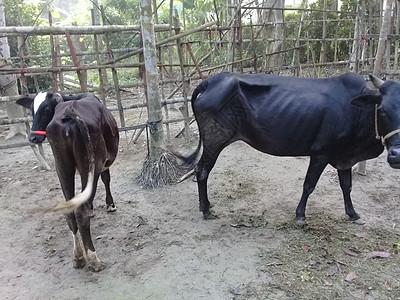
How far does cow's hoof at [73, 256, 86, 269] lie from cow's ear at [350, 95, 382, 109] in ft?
9.12

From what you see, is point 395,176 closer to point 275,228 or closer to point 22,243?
point 275,228

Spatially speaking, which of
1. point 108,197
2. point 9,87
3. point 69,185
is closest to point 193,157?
point 108,197

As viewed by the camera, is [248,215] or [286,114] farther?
[248,215]

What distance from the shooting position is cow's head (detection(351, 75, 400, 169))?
120 inches

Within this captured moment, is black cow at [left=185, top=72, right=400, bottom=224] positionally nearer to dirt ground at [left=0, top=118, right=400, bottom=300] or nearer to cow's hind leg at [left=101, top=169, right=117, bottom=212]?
dirt ground at [left=0, top=118, right=400, bottom=300]

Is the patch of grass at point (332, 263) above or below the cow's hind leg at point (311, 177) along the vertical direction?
below

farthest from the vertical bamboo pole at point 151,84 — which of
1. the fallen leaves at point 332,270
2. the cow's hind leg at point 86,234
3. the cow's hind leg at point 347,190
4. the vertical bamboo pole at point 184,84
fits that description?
the fallen leaves at point 332,270

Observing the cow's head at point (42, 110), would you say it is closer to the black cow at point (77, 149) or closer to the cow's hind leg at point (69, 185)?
the black cow at point (77, 149)

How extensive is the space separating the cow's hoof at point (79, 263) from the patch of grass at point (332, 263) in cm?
155

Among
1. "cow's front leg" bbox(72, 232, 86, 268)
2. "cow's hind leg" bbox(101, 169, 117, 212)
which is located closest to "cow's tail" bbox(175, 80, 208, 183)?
"cow's hind leg" bbox(101, 169, 117, 212)

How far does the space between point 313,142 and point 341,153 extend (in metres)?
Answer: 0.30

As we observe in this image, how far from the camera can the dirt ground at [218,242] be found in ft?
9.63

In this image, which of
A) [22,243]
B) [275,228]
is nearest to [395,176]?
[275,228]

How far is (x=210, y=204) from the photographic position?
14.4 feet
